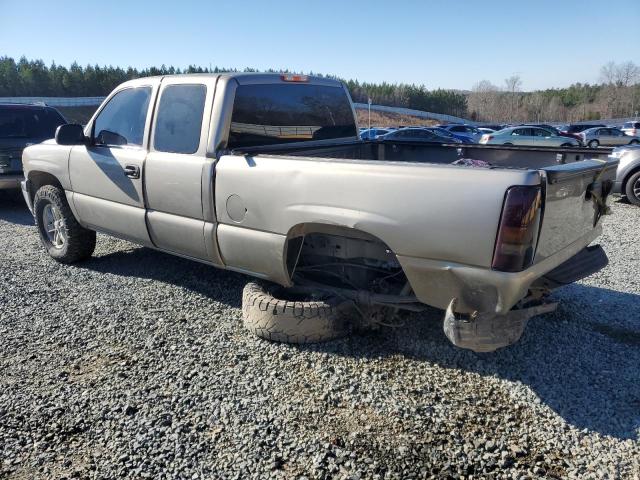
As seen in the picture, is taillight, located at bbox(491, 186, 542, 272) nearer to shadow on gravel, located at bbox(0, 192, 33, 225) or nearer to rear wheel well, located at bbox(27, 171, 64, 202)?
rear wheel well, located at bbox(27, 171, 64, 202)

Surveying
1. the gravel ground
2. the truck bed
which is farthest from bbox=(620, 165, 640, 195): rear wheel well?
the truck bed

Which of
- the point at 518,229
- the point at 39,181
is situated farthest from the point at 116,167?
the point at 518,229

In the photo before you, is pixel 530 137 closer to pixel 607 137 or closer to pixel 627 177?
pixel 607 137

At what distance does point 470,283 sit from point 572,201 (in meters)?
0.87

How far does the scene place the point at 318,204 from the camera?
2992 millimetres

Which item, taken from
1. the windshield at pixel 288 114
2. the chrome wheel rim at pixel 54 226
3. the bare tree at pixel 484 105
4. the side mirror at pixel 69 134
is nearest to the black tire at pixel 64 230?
the chrome wheel rim at pixel 54 226

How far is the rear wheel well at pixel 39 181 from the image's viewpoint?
17.6 feet

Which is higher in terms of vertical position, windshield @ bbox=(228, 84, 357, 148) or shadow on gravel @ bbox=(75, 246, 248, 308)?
windshield @ bbox=(228, 84, 357, 148)

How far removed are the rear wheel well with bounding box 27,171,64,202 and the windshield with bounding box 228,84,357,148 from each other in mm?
2750

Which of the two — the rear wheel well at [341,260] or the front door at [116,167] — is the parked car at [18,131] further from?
the rear wheel well at [341,260]

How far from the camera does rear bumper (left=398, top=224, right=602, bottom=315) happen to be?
248 cm

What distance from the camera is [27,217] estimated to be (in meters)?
8.29

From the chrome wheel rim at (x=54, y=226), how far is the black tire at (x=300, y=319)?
302cm

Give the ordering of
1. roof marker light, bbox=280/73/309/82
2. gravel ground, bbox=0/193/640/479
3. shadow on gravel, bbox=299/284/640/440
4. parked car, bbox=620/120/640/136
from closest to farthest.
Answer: gravel ground, bbox=0/193/640/479 → shadow on gravel, bbox=299/284/640/440 → roof marker light, bbox=280/73/309/82 → parked car, bbox=620/120/640/136
